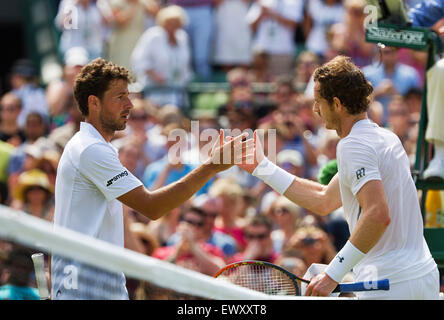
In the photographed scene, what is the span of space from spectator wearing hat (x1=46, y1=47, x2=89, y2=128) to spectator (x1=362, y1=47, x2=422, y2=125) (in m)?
3.74

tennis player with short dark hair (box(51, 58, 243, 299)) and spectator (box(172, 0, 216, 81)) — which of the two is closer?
tennis player with short dark hair (box(51, 58, 243, 299))

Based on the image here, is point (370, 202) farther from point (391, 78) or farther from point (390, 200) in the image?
point (391, 78)

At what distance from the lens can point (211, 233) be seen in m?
8.25

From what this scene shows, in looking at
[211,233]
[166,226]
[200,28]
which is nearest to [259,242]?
[211,233]

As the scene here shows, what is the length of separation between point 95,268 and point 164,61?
7.91 meters

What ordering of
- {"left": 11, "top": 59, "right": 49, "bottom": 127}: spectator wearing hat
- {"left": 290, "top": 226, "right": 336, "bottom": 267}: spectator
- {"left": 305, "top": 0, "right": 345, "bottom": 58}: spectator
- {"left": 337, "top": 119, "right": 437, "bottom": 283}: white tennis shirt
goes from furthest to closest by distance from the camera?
{"left": 305, "top": 0, "right": 345, "bottom": 58}: spectator
{"left": 11, "top": 59, "right": 49, "bottom": 127}: spectator wearing hat
{"left": 290, "top": 226, "right": 336, "bottom": 267}: spectator
{"left": 337, "top": 119, "right": 437, "bottom": 283}: white tennis shirt

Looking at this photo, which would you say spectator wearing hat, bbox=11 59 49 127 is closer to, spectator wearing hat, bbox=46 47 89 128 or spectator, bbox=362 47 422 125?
spectator wearing hat, bbox=46 47 89 128

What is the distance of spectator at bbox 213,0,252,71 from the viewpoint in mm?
12898

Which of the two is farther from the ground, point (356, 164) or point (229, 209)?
point (356, 164)

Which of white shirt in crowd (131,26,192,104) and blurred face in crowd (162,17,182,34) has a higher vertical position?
blurred face in crowd (162,17,182,34)

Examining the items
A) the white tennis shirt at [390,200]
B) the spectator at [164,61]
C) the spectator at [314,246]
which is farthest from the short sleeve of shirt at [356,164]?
the spectator at [164,61]

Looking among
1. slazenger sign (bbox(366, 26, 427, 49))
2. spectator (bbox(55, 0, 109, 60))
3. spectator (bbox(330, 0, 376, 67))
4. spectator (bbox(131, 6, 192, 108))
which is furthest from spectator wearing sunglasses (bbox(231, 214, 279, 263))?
spectator (bbox(55, 0, 109, 60))

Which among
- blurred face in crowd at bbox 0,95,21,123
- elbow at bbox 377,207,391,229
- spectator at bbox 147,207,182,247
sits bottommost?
spectator at bbox 147,207,182,247
